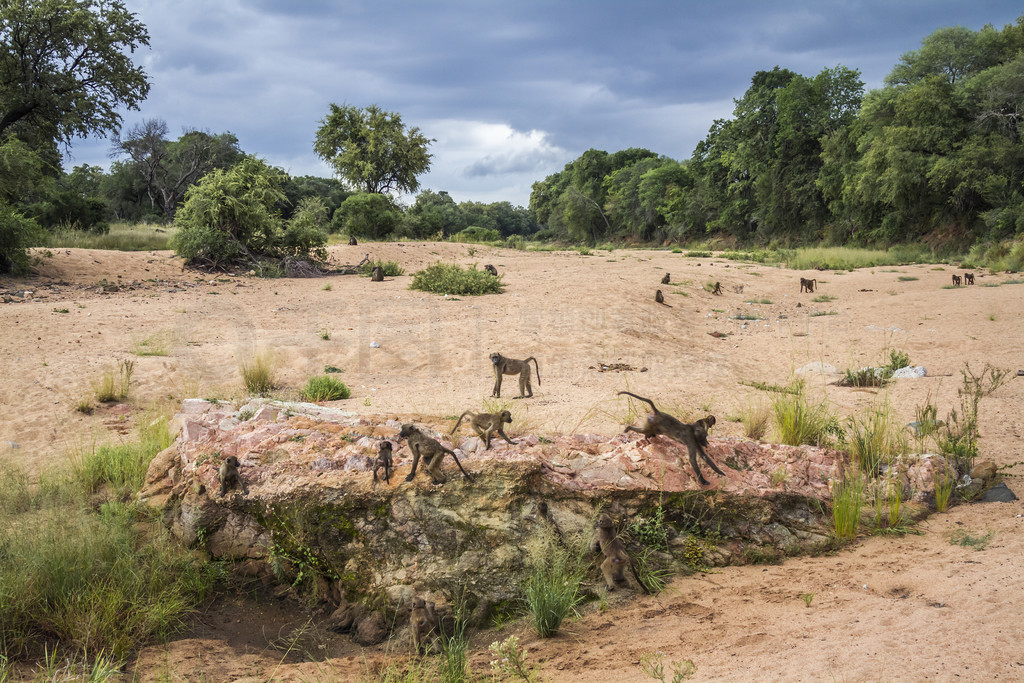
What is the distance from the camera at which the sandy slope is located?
2.96m

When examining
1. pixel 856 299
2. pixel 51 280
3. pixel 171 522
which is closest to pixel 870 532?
pixel 171 522

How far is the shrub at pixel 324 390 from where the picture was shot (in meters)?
7.43

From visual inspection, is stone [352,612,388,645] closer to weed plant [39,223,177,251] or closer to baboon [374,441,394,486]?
baboon [374,441,394,486]

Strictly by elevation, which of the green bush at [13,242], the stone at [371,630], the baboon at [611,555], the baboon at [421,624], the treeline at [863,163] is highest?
→ the treeline at [863,163]

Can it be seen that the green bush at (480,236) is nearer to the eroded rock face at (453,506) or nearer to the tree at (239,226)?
the tree at (239,226)

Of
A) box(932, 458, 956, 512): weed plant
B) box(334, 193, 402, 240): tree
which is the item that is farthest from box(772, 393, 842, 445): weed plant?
box(334, 193, 402, 240): tree

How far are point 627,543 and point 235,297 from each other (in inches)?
Answer: 505

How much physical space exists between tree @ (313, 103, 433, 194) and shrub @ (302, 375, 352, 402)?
3472 cm

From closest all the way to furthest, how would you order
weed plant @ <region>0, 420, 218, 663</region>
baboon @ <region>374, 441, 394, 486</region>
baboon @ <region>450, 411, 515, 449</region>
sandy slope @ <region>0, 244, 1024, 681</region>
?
sandy slope @ <region>0, 244, 1024, 681</region>, weed plant @ <region>0, 420, 218, 663</region>, baboon @ <region>374, 441, 394, 486</region>, baboon @ <region>450, 411, 515, 449</region>

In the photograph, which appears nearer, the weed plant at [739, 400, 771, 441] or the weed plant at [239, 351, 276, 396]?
the weed plant at [739, 400, 771, 441]

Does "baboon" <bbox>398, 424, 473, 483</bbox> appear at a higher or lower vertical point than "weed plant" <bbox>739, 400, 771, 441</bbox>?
higher

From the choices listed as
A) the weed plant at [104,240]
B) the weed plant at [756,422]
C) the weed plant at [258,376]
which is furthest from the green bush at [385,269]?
the weed plant at [756,422]

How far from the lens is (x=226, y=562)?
13.1ft

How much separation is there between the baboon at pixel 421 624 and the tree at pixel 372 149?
39365mm
